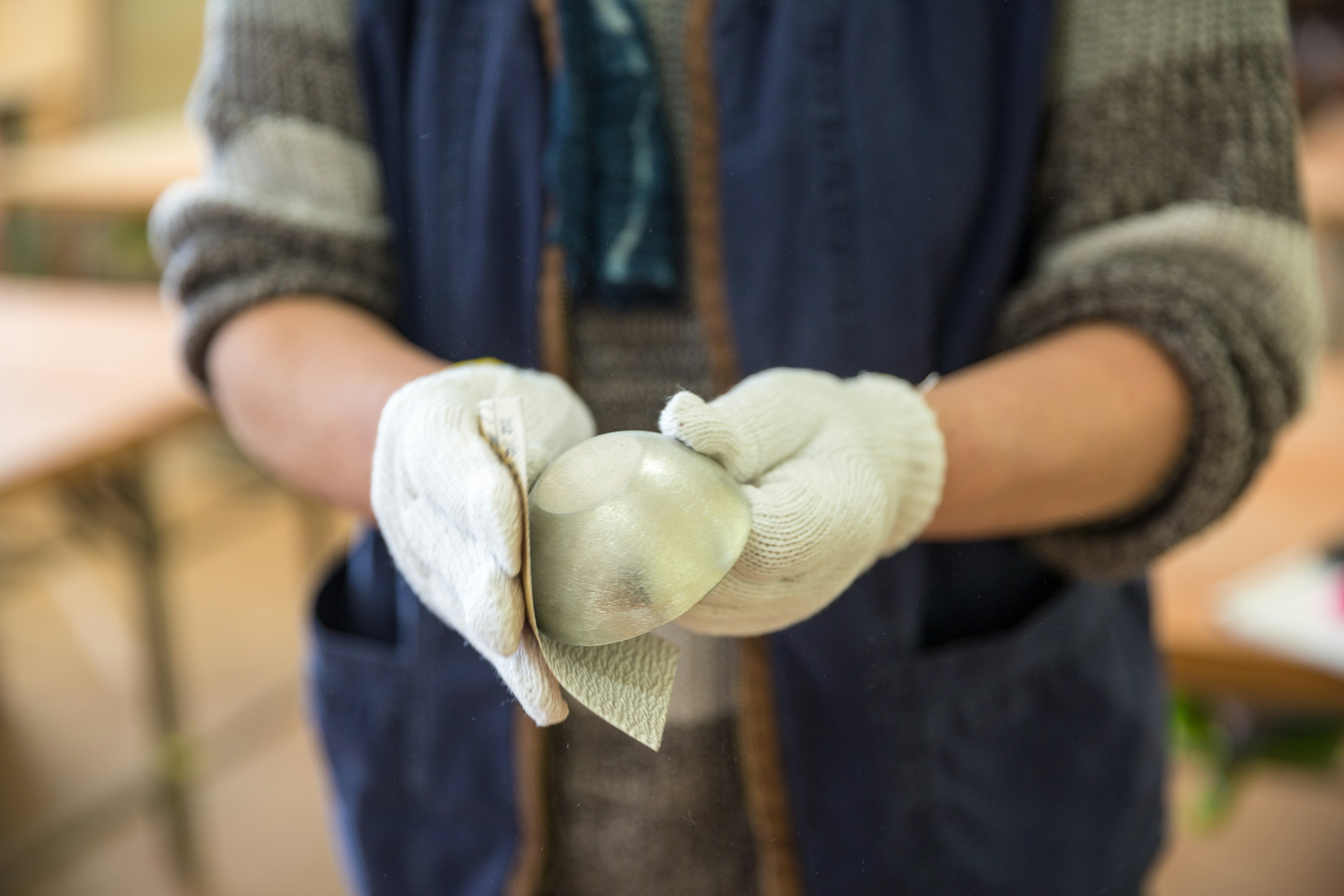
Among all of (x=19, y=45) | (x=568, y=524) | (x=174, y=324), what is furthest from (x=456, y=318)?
(x=174, y=324)

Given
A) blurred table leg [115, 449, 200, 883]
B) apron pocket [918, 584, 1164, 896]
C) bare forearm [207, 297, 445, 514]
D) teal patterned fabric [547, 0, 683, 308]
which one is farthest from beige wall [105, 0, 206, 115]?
blurred table leg [115, 449, 200, 883]

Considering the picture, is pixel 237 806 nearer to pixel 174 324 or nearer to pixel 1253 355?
pixel 174 324

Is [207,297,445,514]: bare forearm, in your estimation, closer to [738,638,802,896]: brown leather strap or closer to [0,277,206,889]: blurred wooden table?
[738,638,802,896]: brown leather strap

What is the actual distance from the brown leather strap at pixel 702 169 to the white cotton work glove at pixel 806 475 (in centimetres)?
4

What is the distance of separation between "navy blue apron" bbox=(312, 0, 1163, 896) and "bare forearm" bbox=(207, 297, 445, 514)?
0.02m

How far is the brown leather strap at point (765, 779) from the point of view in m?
0.28

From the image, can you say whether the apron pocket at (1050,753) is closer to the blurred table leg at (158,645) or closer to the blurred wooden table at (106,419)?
the blurred wooden table at (106,419)

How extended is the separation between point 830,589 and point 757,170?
0.10 m

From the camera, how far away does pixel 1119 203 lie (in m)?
0.31

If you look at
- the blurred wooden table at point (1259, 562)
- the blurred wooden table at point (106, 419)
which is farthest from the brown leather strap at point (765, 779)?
the blurred wooden table at point (106, 419)

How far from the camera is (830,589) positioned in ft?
0.82

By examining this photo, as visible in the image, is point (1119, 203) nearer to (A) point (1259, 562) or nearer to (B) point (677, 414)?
(B) point (677, 414)

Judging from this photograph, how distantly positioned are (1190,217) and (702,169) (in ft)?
0.50

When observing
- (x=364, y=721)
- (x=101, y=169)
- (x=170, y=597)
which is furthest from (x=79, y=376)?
(x=364, y=721)
